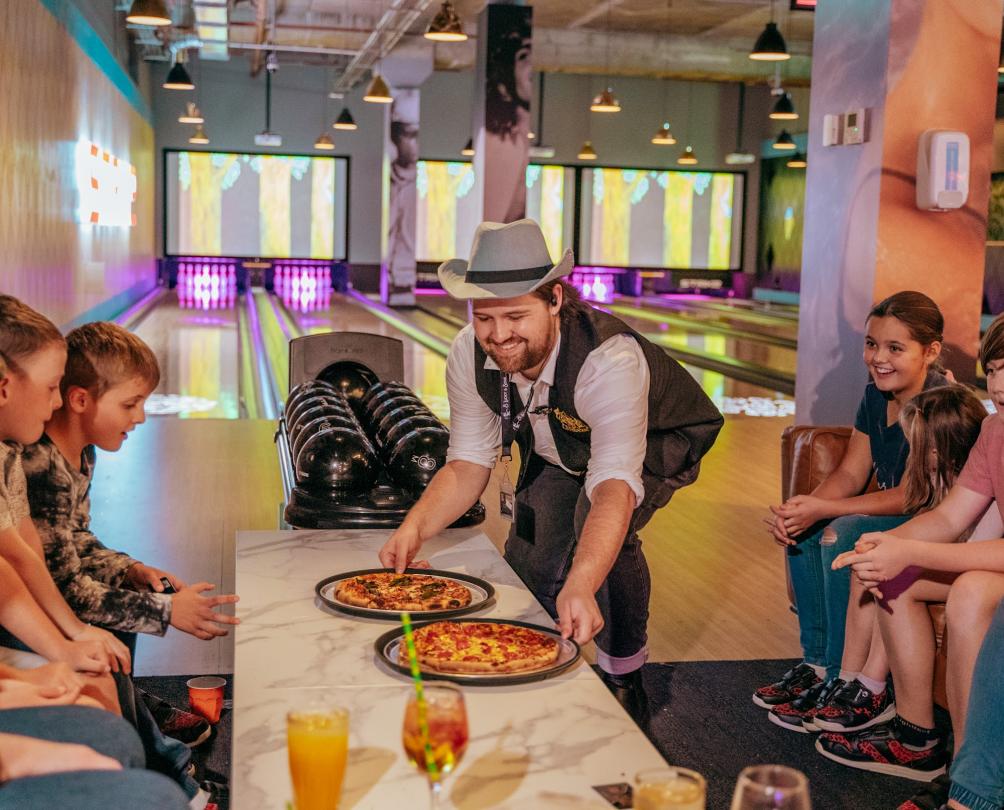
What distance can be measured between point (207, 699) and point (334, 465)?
0.66m

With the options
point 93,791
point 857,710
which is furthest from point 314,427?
point 93,791

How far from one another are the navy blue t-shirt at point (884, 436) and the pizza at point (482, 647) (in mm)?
1376

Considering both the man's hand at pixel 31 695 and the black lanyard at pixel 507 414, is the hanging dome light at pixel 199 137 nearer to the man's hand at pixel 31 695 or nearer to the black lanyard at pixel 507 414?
the black lanyard at pixel 507 414

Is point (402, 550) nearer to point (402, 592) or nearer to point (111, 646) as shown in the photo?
point (402, 592)

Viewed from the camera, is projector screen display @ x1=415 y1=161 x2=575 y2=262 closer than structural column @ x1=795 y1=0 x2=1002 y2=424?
No

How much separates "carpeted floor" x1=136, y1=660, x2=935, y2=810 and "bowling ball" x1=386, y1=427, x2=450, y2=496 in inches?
25.8

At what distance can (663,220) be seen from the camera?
22.2m

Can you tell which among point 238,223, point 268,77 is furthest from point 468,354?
point 238,223

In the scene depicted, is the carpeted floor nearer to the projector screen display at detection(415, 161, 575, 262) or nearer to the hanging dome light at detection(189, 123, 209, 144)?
the hanging dome light at detection(189, 123, 209, 144)

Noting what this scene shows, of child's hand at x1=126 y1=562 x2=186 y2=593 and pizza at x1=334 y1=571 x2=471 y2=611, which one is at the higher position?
pizza at x1=334 y1=571 x2=471 y2=611

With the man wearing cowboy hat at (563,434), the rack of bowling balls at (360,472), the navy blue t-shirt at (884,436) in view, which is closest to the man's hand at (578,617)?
the man wearing cowboy hat at (563,434)

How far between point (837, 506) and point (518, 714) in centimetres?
148

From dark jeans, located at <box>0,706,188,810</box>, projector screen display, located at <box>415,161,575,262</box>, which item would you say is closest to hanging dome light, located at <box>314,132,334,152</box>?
projector screen display, located at <box>415,161,575,262</box>

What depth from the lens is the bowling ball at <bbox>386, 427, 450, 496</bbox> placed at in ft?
9.78
